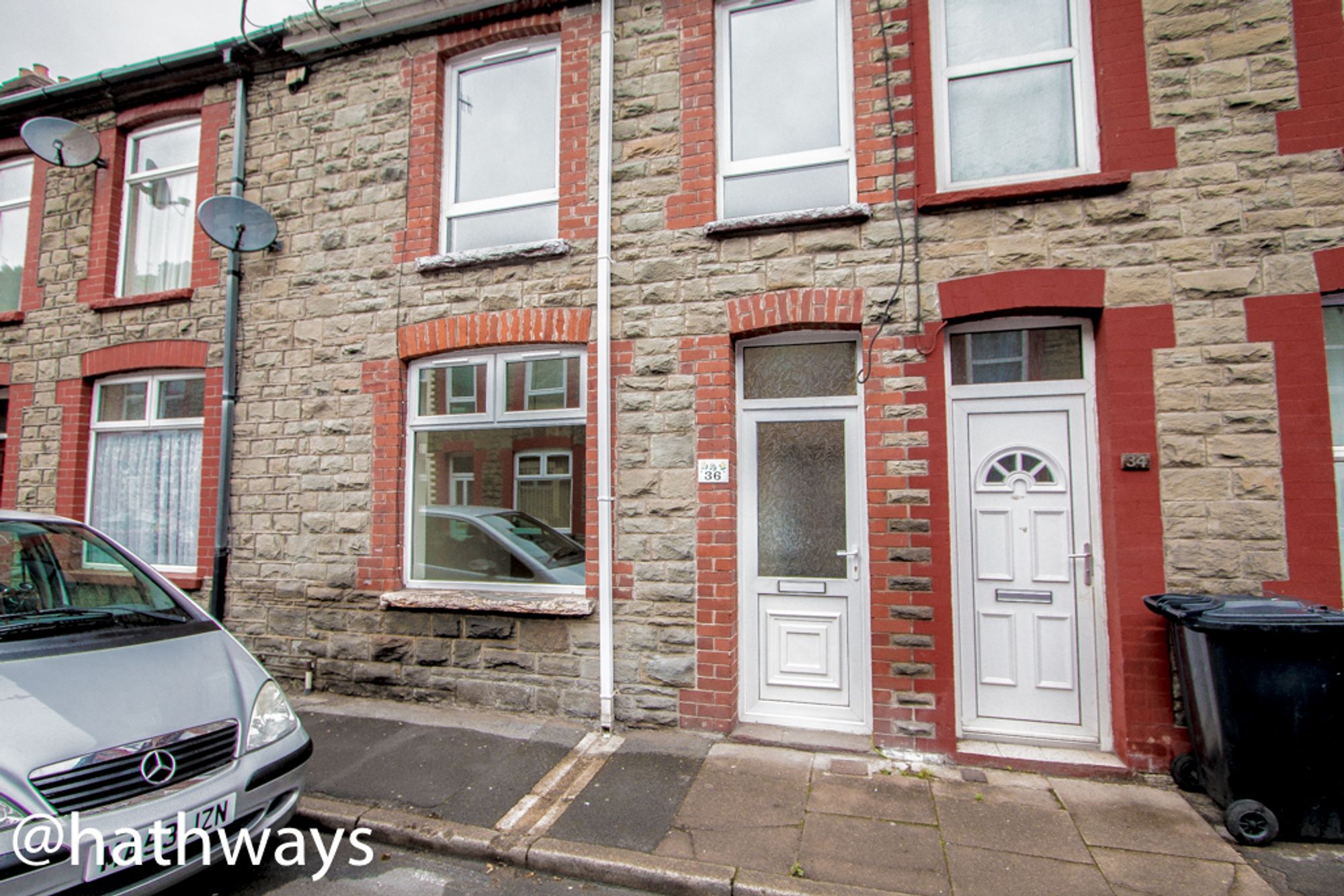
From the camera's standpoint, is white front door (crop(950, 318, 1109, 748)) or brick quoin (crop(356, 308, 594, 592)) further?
brick quoin (crop(356, 308, 594, 592))

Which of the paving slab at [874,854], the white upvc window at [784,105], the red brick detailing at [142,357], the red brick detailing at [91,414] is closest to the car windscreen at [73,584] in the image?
the red brick detailing at [91,414]

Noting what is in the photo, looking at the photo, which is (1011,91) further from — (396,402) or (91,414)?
(91,414)

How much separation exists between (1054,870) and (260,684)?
3.88 meters

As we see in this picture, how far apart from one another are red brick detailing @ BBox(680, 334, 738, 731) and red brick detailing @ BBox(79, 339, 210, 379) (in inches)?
182

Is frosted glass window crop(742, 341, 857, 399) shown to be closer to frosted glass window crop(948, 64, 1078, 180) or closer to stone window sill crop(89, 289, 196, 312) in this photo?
frosted glass window crop(948, 64, 1078, 180)

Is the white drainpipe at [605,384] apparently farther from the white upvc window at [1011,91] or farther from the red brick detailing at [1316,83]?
the red brick detailing at [1316,83]

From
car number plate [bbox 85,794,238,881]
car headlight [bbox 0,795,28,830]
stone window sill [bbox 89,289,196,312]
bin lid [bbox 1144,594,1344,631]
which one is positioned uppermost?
stone window sill [bbox 89,289,196,312]

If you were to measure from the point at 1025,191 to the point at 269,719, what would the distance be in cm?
527

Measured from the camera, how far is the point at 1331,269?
4008mm

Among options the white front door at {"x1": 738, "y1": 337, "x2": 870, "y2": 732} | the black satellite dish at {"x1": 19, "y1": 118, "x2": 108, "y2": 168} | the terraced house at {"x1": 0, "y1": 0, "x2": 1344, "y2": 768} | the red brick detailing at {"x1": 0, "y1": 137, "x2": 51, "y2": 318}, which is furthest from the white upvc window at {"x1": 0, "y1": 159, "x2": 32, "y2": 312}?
the white front door at {"x1": 738, "y1": 337, "x2": 870, "y2": 732}

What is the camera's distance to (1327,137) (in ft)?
13.4

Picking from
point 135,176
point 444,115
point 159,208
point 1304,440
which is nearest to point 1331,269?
point 1304,440

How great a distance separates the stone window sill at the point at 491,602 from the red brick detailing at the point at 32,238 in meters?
5.29

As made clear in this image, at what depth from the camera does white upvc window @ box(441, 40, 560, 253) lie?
568 cm
